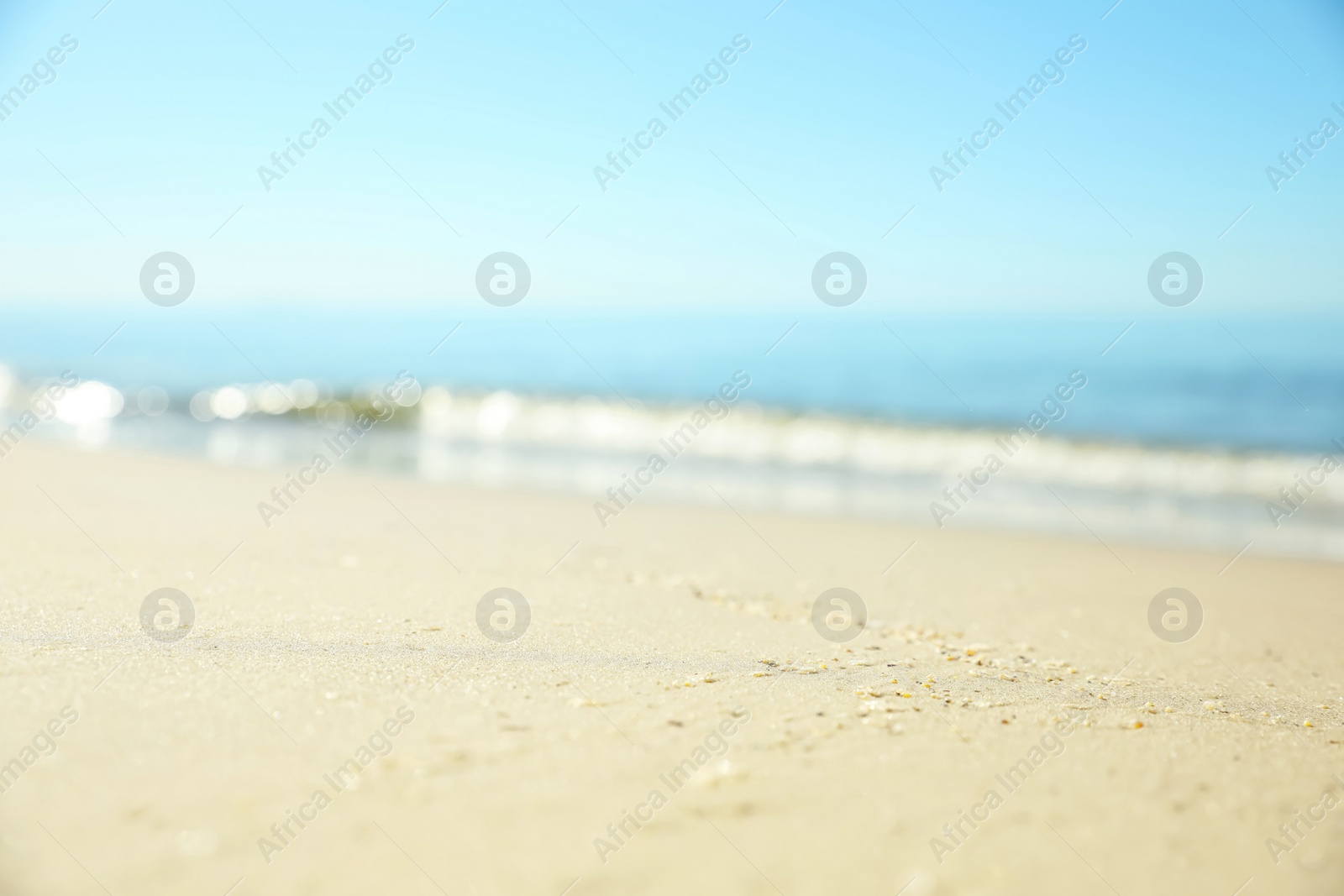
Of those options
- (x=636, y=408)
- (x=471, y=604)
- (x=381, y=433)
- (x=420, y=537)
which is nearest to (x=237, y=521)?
(x=420, y=537)

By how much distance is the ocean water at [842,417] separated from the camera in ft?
35.5

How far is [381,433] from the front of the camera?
17.2 m

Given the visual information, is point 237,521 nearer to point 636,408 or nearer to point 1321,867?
point 1321,867

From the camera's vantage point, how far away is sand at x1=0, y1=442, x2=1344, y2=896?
230 cm

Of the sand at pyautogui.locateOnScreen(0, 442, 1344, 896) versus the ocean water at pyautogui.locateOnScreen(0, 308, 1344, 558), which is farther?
the ocean water at pyautogui.locateOnScreen(0, 308, 1344, 558)

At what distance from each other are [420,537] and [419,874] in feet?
14.6

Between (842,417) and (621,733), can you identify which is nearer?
(621,733)

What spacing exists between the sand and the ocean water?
12.2ft

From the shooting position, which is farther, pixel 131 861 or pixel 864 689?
pixel 864 689

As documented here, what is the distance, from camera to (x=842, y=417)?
16.9 metres

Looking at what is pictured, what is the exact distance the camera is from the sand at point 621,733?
230 centimetres

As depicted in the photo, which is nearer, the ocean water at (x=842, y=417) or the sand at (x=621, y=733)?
the sand at (x=621, y=733)

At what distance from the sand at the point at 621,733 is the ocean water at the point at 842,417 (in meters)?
3.72

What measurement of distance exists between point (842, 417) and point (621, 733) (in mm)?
14426
